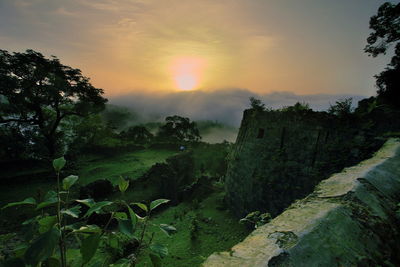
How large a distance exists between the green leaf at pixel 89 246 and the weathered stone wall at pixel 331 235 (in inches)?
29.6

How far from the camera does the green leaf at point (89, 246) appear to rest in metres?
0.75

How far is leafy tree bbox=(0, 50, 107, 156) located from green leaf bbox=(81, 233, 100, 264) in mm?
18289

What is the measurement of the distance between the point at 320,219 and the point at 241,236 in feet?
27.5

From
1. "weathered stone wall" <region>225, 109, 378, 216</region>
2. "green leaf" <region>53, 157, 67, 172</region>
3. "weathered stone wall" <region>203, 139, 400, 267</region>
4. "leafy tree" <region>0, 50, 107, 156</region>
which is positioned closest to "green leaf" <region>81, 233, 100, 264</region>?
"green leaf" <region>53, 157, 67, 172</region>

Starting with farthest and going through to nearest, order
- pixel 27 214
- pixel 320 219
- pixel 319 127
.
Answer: pixel 27 214, pixel 319 127, pixel 320 219

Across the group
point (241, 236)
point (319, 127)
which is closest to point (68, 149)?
point (241, 236)

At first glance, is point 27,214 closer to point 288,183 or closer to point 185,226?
point 185,226

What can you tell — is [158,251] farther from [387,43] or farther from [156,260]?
[387,43]

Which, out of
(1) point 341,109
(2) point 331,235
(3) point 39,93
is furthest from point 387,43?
(3) point 39,93

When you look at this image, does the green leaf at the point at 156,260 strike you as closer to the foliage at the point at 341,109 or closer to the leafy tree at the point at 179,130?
the foliage at the point at 341,109

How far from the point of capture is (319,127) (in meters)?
7.57

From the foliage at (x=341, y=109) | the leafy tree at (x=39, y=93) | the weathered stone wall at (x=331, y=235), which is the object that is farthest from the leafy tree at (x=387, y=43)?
the leafy tree at (x=39, y=93)

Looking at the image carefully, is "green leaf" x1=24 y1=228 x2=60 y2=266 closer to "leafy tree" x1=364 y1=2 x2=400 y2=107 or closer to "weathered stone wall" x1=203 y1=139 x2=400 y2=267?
"weathered stone wall" x1=203 y1=139 x2=400 y2=267

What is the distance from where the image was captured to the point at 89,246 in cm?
77
